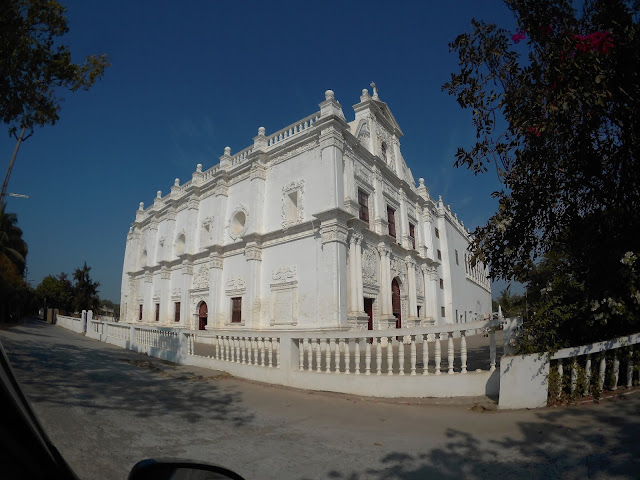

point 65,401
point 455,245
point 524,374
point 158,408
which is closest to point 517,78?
point 524,374

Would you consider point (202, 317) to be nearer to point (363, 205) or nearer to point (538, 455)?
point (363, 205)

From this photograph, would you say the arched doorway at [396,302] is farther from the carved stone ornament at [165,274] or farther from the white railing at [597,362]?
the carved stone ornament at [165,274]

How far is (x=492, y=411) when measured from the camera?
4.38m

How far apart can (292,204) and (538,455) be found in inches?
603

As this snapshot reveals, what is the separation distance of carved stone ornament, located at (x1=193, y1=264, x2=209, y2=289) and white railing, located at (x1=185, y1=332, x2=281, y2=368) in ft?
37.2

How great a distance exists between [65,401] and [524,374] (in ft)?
19.1

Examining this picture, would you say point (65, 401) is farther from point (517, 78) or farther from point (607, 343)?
point (517, 78)

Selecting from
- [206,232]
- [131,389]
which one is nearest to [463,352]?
[131,389]

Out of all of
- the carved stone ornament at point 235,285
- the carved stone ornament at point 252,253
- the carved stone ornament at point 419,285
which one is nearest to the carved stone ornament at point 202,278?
the carved stone ornament at point 235,285

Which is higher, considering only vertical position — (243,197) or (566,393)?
(243,197)

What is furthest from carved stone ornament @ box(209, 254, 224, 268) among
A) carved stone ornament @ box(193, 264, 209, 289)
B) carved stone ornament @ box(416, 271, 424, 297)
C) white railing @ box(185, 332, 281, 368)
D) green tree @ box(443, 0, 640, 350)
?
green tree @ box(443, 0, 640, 350)

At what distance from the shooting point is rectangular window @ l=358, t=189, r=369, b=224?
17566 millimetres

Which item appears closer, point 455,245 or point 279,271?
point 279,271

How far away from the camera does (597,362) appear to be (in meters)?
4.54
